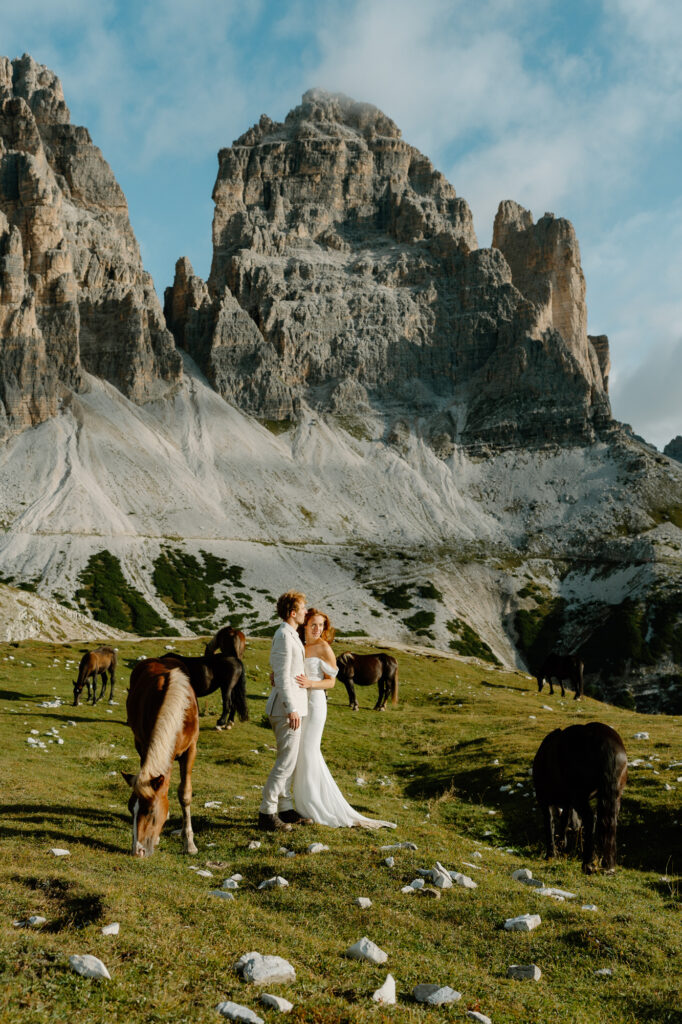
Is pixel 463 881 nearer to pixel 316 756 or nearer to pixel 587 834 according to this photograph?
pixel 587 834

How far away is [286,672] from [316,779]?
2.61m

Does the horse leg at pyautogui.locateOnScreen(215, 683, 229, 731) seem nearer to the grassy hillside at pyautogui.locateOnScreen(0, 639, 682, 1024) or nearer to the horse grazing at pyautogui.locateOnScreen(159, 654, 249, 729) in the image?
the horse grazing at pyautogui.locateOnScreen(159, 654, 249, 729)

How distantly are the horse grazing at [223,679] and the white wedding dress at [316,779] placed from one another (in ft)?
44.7

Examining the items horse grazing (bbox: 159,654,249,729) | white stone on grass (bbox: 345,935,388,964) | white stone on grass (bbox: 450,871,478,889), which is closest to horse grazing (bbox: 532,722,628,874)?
white stone on grass (bbox: 450,871,478,889)

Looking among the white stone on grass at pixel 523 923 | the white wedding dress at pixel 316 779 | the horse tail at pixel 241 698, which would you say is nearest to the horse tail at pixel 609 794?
the white stone on grass at pixel 523 923

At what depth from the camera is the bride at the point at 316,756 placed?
51.5ft

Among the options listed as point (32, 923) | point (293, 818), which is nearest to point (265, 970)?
point (32, 923)

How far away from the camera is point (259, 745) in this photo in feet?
91.1

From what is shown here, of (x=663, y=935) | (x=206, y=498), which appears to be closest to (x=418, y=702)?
(x=663, y=935)

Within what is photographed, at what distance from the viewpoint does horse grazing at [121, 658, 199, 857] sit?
12.8 m

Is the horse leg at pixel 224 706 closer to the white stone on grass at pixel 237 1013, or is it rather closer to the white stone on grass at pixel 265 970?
the white stone on grass at pixel 265 970

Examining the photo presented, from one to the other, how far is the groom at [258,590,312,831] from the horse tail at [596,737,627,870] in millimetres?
6124

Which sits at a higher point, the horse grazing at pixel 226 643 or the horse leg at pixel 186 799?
the horse grazing at pixel 226 643

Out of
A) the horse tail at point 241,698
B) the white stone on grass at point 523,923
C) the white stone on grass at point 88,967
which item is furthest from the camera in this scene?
the horse tail at point 241,698
